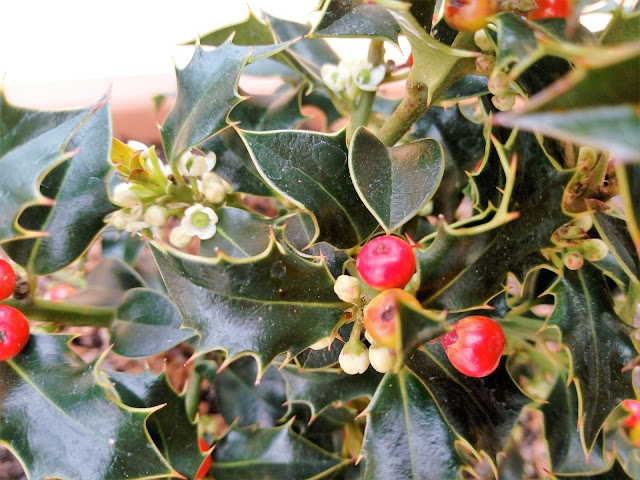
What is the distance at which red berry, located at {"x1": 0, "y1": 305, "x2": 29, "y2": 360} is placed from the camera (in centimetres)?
59

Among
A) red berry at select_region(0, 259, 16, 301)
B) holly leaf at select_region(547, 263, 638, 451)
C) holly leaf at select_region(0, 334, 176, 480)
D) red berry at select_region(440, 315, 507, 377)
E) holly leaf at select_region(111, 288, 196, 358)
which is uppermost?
red berry at select_region(440, 315, 507, 377)

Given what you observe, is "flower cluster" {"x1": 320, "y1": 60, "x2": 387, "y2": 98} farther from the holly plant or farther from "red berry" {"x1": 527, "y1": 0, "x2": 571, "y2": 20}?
"red berry" {"x1": 527, "y1": 0, "x2": 571, "y2": 20}

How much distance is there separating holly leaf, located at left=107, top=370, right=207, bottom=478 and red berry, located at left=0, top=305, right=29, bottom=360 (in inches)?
6.2

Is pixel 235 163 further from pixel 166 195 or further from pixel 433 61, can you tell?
pixel 433 61

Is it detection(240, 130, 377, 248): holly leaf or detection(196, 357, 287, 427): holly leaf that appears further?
detection(196, 357, 287, 427): holly leaf

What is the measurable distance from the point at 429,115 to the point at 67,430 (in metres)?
0.62

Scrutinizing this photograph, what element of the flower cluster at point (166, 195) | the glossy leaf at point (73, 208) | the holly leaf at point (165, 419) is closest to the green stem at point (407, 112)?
the flower cluster at point (166, 195)

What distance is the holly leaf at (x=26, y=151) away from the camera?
54cm

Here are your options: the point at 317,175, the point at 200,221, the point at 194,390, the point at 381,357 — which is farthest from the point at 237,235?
the point at 194,390

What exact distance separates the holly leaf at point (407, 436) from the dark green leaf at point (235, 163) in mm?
339

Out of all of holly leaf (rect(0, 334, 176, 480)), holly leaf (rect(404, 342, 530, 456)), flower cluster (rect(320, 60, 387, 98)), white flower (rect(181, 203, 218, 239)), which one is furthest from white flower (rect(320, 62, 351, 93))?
holly leaf (rect(0, 334, 176, 480))

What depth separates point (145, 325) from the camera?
766mm

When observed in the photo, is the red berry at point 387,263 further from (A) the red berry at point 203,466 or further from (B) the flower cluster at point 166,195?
(A) the red berry at point 203,466

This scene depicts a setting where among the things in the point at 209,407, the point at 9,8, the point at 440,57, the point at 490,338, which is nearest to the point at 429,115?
the point at 440,57
